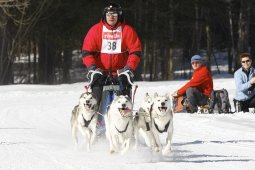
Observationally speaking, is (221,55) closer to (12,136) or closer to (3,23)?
(3,23)

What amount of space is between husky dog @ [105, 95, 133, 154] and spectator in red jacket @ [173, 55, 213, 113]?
6310 mm

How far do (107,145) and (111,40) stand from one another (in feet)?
5.10

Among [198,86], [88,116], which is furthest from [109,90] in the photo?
[198,86]

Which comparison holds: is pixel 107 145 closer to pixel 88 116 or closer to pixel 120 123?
pixel 88 116

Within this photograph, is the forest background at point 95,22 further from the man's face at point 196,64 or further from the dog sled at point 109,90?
the dog sled at point 109,90

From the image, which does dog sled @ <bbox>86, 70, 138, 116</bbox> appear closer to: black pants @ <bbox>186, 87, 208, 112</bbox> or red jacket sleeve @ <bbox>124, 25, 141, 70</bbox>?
red jacket sleeve @ <bbox>124, 25, 141, 70</bbox>

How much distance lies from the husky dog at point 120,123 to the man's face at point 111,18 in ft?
4.21

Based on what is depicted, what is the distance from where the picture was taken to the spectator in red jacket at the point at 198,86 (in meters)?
14.0

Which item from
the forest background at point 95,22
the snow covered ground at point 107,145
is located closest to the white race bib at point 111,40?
the snow covered ground at point 107,145

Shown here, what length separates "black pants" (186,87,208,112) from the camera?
46.5ft

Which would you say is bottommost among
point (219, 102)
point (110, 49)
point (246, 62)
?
point (219, 102)

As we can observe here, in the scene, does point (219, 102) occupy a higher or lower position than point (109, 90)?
lower

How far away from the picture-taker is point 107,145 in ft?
29.8

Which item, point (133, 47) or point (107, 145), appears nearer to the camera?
point (133, 47)
